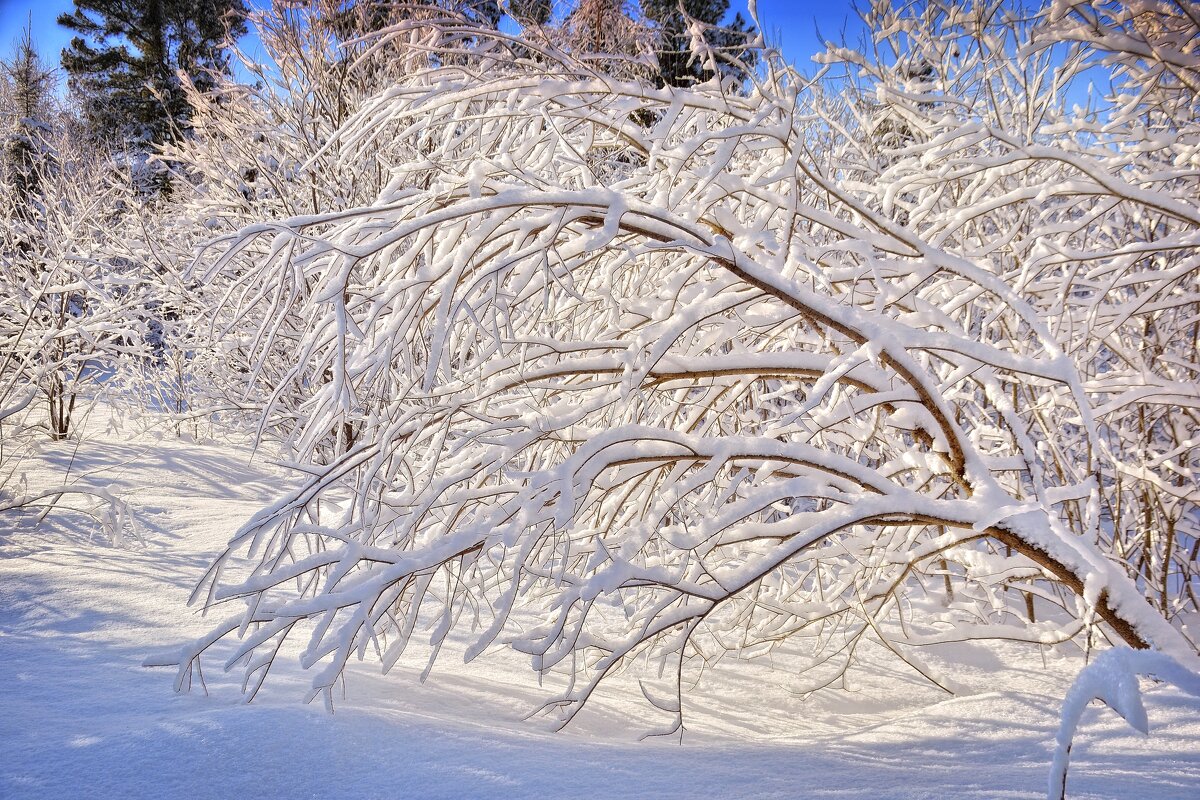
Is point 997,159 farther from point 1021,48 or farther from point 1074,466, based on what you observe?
point 1074,466

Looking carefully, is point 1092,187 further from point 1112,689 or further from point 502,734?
point 502,734

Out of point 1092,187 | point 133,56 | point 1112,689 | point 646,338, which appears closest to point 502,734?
point 646,338

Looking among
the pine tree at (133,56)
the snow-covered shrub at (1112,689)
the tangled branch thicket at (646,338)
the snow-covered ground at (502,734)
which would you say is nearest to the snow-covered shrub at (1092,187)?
the tangled branch thicket at (646,338)

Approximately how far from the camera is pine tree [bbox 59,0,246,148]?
65.9ft

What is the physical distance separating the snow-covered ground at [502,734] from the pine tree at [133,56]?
Answer: 65.0ft

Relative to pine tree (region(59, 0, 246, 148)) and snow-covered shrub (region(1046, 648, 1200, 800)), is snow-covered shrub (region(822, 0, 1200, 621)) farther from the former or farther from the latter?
pine tree (region(59, 0, 246, 148))

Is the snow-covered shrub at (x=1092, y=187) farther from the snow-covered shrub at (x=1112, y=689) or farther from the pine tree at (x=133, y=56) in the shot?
the pine tree at (x=133, y=56)

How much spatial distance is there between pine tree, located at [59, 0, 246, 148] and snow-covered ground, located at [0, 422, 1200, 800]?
19804 millimetres

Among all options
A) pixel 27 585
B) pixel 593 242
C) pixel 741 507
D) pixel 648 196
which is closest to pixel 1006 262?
pixel 648 196

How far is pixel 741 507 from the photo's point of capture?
247cm

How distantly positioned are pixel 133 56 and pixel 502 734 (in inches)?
939

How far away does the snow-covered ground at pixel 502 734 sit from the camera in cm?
200

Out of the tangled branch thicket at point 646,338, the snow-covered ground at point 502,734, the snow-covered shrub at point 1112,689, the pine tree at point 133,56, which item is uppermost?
the pine tree at point 133,56

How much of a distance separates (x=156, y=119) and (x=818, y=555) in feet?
72.3
